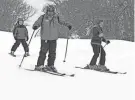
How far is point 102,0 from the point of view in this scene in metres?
55.2

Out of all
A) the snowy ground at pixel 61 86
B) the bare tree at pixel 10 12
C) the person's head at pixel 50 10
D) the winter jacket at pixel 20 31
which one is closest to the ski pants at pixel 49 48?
the snowy ground at pixel 61 86

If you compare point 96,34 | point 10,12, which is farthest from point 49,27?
point 10,12

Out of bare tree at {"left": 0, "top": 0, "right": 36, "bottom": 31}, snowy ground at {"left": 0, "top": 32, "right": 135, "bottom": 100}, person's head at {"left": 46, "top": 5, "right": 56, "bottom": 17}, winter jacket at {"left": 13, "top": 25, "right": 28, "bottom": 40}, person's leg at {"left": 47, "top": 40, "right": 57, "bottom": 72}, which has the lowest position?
snowy ground at {"left": 0, "top": 32, "right": 135, "bottom": 100}

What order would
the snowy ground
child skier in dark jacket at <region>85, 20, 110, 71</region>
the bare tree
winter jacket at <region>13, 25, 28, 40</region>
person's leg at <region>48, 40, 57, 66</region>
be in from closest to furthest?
the snowy ground
person's leg at <region>48, 40, 57, 66</region>
child skier in dark jacket at <region>85, 20, 110, 71</region>
winter jacket at <region>13, 25, 28, 40</region>
the bare tree

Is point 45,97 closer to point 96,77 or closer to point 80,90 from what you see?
point 80,90

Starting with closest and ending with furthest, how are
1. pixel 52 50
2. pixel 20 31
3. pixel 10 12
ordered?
pixel 52 50 < pixel 20 31 < pixel 10 12

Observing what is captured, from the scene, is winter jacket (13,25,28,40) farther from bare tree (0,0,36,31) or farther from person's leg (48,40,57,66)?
bare tree (0,0,36,31)

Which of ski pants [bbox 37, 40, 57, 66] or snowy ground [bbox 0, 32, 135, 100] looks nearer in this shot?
snowy ground [bbox 0, 32, 135, 100]

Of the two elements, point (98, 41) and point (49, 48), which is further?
point (98, 41)

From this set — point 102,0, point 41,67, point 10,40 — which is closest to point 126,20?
point 102,0

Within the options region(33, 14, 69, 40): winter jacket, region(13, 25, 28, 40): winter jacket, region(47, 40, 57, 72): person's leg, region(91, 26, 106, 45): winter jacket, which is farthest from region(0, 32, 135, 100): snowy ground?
region(13, 25, 28, 40): winter jacket

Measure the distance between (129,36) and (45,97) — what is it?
4187cm

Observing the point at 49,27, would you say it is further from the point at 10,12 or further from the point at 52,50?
the point at 10,12

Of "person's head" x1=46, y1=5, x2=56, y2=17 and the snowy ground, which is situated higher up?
"person's head" x1=46, y1=5, x2=56, y2=17
